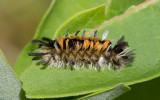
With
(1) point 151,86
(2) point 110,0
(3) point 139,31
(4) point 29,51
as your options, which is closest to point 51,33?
(4) point 29,51

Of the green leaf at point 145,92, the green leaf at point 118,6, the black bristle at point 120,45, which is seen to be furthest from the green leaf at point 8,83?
the green leaf at point 118,6

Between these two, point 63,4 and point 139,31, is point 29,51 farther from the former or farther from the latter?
point 139,31

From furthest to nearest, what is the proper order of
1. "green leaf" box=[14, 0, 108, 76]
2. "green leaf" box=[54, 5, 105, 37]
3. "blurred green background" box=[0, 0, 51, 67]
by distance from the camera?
"blurred green background" box=[0, 0, 51, 67] → "green leaf" box=[14, 0, 108, 76] → "green leaf" box=[54, 5, 105, 37]

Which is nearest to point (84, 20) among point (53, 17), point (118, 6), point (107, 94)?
point (118, 6)

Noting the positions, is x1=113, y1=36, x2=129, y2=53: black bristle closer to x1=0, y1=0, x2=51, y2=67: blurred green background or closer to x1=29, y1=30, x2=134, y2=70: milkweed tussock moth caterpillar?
x1=29, y1=30, x2=134, y2=70: milkweed tussock moth caterpillar

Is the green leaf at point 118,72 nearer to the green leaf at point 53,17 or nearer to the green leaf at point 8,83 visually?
the green leaf at point 8,83

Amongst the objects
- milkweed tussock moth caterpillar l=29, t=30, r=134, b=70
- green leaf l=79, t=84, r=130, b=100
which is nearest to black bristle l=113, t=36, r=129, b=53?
milkweed tussock moth caterpillar l=29, t=30, r=134, b=70
